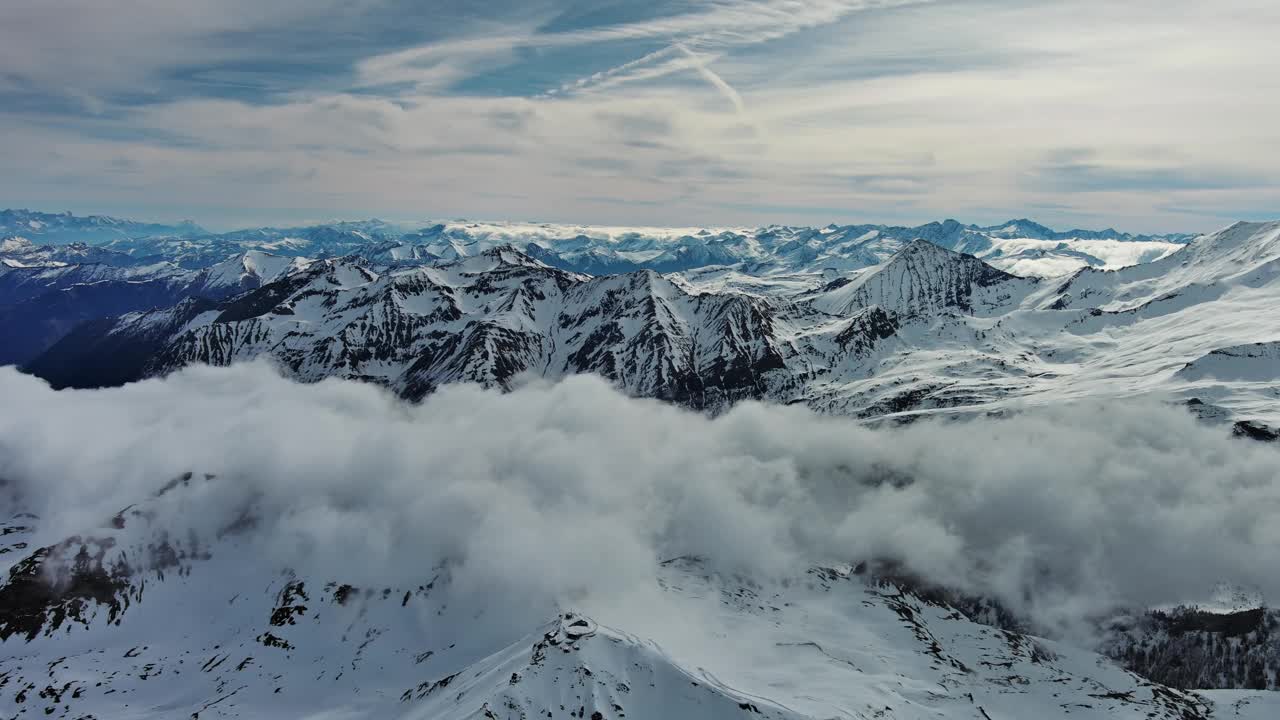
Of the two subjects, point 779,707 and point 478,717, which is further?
point 779,707

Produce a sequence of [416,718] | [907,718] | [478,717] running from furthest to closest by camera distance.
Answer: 1. [907,718]
2. [416,718]
3. [478,717]

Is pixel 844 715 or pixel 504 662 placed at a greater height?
pixel 504 662

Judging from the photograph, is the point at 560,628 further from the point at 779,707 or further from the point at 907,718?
the point at 907,718

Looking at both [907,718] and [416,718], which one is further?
[907,718]

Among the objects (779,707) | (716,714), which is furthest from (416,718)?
(779,707)

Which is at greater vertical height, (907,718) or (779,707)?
(779,707)

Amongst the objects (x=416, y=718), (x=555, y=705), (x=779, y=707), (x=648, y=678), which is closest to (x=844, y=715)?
(x=779, y=707)

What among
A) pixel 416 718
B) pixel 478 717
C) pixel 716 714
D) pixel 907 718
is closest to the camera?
pixel 478 717

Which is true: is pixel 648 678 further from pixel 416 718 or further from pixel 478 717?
pixel 416 718

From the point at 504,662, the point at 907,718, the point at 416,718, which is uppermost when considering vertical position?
the point at 504,662
